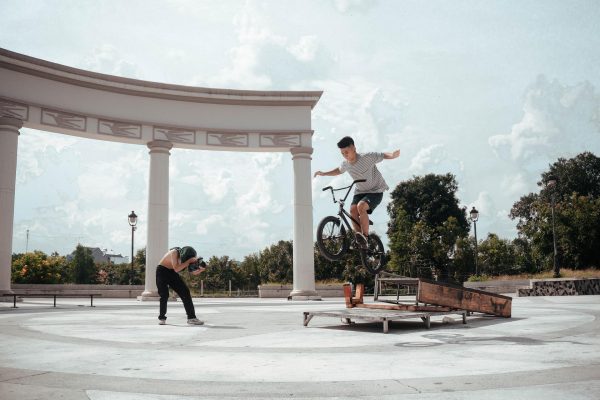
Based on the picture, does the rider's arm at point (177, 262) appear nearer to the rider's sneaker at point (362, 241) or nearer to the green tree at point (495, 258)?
the rider's sneaker at point (362, 241)

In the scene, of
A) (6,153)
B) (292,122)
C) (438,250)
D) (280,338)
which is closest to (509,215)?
(438,250)

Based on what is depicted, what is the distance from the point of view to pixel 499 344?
25.9 feet

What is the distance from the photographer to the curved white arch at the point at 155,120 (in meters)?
23.7

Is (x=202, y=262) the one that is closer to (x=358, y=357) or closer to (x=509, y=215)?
(x=358, y=357)

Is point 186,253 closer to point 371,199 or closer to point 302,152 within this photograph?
point 371,199

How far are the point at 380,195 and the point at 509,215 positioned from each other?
7150 centimetres

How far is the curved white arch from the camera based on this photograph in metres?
23.7

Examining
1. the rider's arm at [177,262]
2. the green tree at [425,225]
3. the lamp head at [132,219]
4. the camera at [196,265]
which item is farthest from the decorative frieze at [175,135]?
the green tree at [425,225]

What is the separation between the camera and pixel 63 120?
2545 cm

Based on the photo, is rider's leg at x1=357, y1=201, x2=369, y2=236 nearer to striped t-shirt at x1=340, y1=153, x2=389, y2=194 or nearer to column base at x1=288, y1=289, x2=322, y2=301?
striped t-shirt at x1=340, y1=153, x2=389, y2=194

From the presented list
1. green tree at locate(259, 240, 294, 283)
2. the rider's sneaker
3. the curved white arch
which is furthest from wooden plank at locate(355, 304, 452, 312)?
green tree at locate(259, 240, 294, 283)

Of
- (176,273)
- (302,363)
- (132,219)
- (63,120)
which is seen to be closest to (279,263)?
(132,219)

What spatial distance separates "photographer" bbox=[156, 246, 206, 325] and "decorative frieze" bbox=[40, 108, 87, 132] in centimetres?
1629

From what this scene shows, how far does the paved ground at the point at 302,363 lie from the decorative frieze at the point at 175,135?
18715mm
